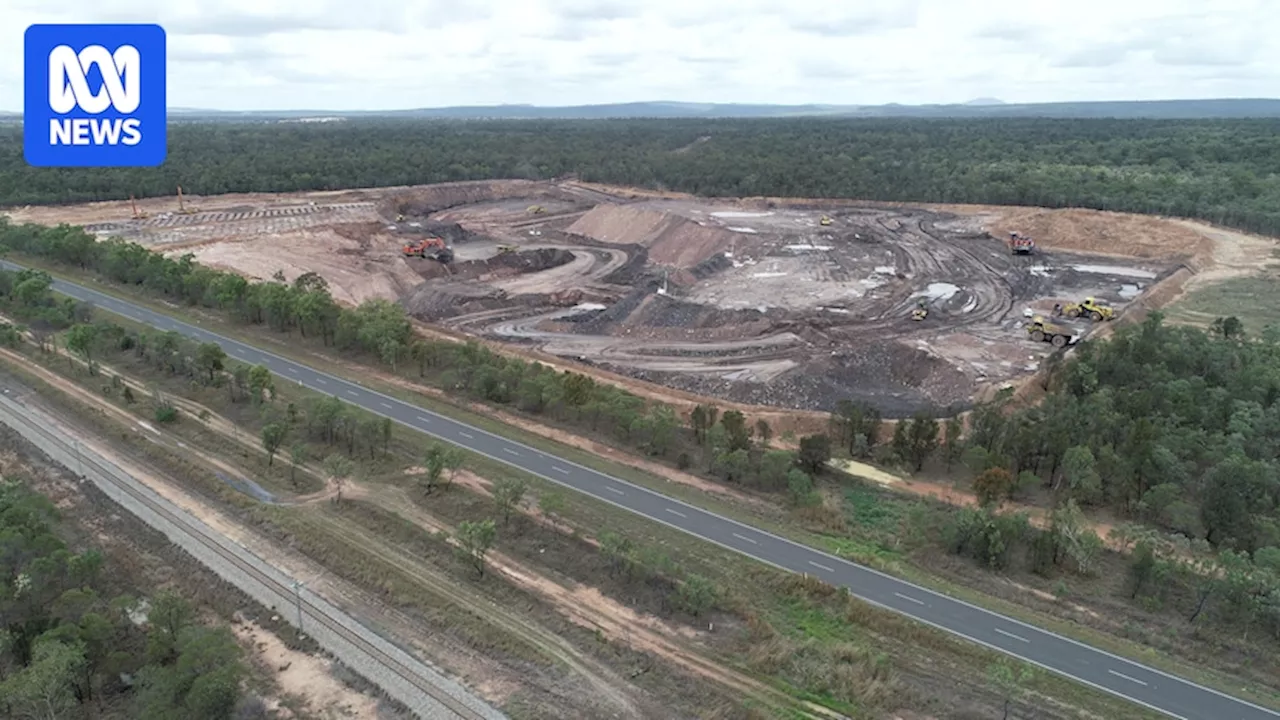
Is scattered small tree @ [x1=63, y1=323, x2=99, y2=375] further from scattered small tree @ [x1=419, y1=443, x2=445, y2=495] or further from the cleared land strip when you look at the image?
scattered small tree @ [x1=419, y1=443, x2=445, y2=495]

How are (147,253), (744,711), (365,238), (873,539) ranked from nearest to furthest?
(744,711) → (873,539) → (147,253) → (365,238)

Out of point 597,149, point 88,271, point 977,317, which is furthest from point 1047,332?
point 597,149

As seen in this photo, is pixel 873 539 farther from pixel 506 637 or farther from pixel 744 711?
pixel 506 637

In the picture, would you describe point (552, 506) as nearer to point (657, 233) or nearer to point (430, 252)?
point (430, 252)

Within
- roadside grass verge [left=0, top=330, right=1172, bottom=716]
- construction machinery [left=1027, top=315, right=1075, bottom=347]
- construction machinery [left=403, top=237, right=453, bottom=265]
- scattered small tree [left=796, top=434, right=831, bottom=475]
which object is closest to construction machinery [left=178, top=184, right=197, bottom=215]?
construction machinery [left=403, top=237, right=453, bottom=265]

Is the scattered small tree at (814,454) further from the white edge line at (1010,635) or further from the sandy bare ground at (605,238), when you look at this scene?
the white edge line at (1010,635)
